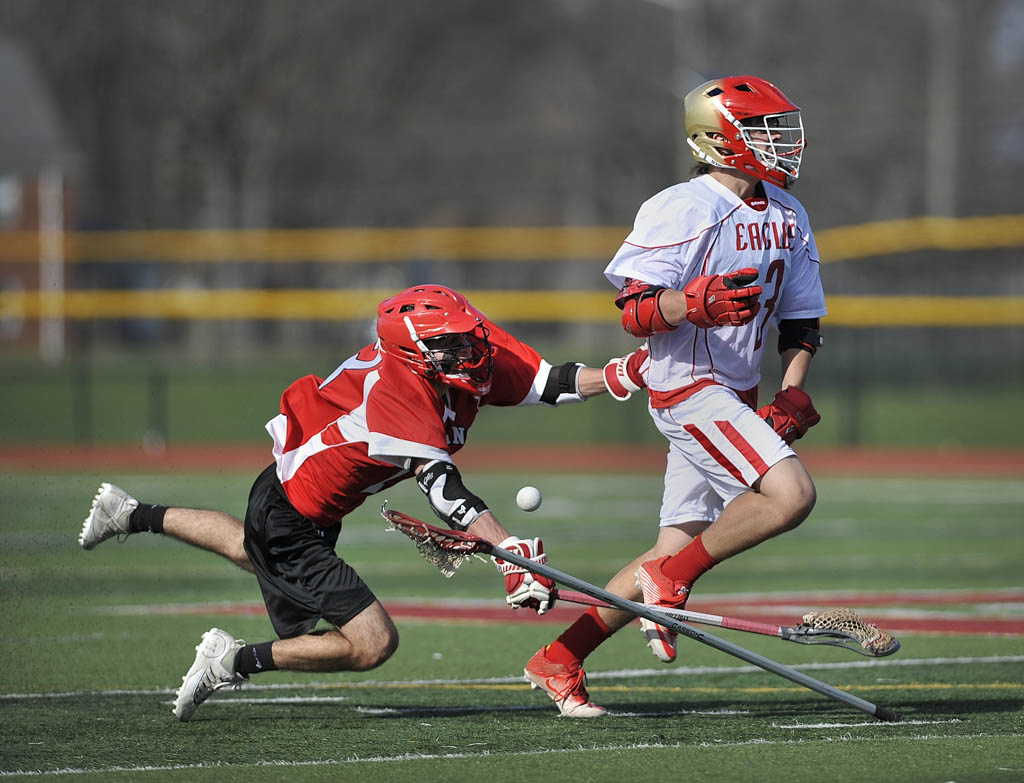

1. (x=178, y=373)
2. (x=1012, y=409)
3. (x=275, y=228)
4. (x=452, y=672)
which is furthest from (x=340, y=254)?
(x=452, y=672)

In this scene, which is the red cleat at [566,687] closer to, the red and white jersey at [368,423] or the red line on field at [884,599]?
the red and white jersey at [368,423]

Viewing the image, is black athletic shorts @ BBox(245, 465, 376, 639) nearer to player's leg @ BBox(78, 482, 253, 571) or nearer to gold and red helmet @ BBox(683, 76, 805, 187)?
player's leg @ BBox(78, 482, 253, 571)

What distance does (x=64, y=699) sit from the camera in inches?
239

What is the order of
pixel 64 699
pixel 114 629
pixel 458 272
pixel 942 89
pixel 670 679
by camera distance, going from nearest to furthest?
pixel 64 699 < pixel 670 679 < pixel 114 629 < pixel 942 89 < pixel 458 272

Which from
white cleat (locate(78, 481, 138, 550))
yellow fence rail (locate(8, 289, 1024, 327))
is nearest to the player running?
white cleat (locate(78, 481, 138, 550))

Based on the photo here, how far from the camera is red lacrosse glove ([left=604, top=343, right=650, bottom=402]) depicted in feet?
18.7

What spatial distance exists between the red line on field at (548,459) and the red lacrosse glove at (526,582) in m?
13.0

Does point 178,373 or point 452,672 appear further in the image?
point 178,373

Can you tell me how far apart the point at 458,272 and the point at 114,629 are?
27.3m

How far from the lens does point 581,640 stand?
5.84m

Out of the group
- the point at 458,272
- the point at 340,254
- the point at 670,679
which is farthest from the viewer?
the point at 458,272

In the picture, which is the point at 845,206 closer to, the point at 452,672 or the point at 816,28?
the point at 816,28

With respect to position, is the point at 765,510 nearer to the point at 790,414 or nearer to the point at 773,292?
the point at 790,414

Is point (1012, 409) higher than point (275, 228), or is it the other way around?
point (275, 228)
